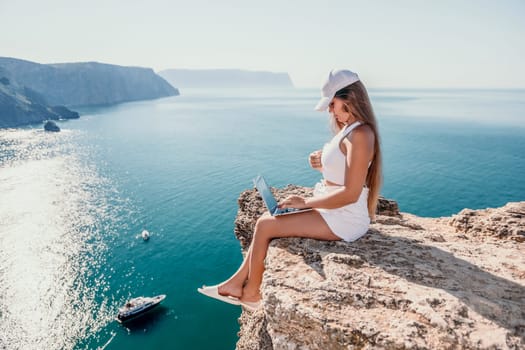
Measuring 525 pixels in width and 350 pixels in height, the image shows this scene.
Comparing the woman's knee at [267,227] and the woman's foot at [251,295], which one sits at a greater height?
the woman's knee at [267,227]

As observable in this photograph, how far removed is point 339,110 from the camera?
5.27 meters

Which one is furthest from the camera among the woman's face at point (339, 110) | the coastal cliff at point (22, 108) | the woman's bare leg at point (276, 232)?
the coastal cliff at point (22, 108)

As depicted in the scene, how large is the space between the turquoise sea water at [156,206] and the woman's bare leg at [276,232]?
83.3 feet

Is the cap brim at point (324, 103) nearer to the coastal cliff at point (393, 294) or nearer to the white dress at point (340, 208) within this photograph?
the white dress at point (340, 208)

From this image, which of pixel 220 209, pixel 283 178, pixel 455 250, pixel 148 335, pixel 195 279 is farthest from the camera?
pixel 283 178

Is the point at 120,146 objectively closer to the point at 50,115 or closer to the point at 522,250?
the point at 50,115

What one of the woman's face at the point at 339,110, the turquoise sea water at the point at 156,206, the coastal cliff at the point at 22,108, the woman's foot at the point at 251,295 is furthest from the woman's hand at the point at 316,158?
the coastal cliff at the point at 22,108

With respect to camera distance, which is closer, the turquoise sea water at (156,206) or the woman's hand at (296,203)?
the woman's hand at (296,203)

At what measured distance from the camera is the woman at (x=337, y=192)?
494 cm

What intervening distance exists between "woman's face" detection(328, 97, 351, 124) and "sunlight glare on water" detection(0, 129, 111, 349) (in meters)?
32.6

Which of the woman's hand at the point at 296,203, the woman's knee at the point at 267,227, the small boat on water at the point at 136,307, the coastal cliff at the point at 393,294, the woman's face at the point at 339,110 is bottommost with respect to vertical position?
the small boat on water at the point at 136,307

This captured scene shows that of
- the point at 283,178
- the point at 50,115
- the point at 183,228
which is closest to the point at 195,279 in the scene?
the point at 183,228

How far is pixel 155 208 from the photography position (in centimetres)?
5041

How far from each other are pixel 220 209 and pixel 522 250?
1693 inches
